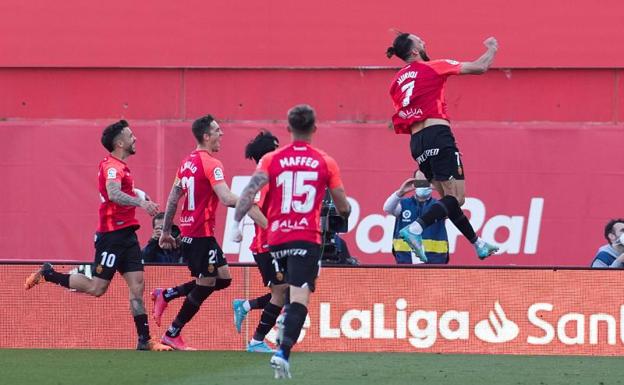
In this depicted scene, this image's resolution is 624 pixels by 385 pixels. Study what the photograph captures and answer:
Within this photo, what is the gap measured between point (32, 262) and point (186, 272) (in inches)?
59.2

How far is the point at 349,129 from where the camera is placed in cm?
1806

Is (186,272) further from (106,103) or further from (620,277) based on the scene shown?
(106,103)

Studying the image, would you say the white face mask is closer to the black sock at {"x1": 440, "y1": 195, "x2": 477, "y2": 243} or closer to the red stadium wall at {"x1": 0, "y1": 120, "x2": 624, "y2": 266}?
the black sock at {"x1": 440, "y1": 195, "x2": 477, "y2": 243}

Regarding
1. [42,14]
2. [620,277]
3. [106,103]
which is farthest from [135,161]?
[620,277]

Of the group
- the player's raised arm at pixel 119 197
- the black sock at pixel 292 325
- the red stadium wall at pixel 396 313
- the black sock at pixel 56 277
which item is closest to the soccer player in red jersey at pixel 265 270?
the red stadium wall at pixel 396 313

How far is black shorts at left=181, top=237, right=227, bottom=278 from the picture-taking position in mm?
12445

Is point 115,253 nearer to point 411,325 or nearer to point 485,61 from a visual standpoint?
point 411,325

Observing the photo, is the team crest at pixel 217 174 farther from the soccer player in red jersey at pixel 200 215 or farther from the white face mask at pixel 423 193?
the white face mask at pixel 423 193

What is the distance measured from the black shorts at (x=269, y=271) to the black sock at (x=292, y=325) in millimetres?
2372

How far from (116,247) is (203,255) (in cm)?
80

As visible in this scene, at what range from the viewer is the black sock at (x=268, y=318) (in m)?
12.4

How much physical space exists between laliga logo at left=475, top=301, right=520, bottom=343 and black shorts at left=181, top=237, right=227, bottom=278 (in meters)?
2.59

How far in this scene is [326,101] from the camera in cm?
1825

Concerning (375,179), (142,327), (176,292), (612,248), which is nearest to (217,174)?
(176,292)
